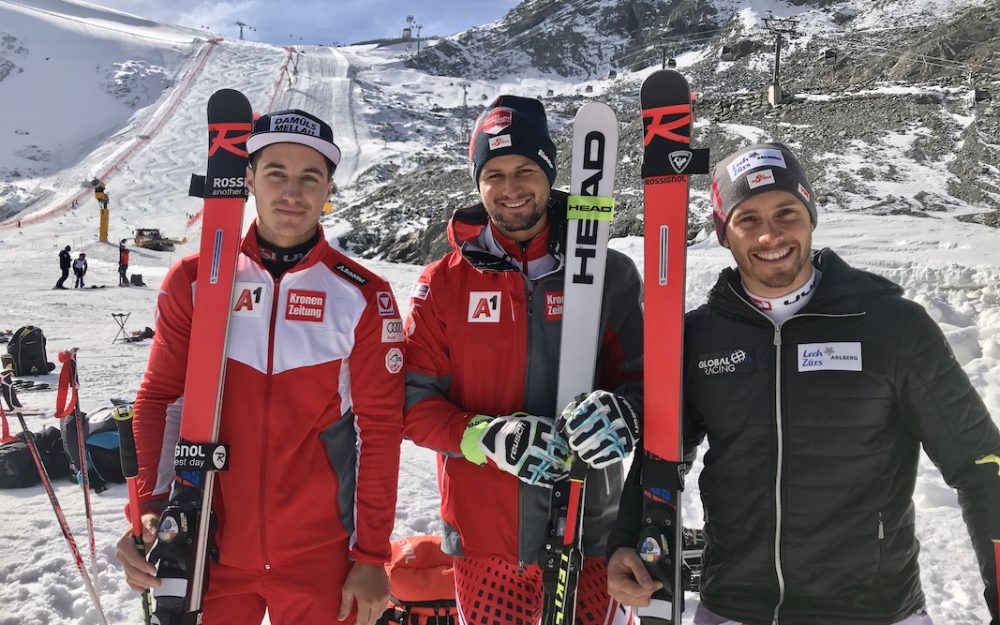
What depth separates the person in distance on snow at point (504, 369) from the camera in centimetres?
210

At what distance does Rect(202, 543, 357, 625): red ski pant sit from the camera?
2.01m

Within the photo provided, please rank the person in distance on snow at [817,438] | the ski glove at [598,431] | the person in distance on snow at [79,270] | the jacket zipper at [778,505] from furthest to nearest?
1. the person in distance on snow at [79,270]
2. the ski glove at [598,431]
3. the jacket zipper at [778,505]
4. the person in distance on snow at [817,438]

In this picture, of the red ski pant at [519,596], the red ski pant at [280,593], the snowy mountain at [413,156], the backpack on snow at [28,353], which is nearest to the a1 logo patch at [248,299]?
the red ski pant at [280,593]

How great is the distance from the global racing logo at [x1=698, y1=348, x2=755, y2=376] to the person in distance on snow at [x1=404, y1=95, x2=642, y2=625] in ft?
0.91

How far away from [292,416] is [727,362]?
4.67ft

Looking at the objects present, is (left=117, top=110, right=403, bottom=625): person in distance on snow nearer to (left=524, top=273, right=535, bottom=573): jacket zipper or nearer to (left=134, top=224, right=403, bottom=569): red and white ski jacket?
(left=134, top=224, right=403, bottom=569): red and white ski jacket

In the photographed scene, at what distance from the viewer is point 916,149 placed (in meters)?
19.0

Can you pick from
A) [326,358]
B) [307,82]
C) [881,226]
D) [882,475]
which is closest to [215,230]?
[326,358]

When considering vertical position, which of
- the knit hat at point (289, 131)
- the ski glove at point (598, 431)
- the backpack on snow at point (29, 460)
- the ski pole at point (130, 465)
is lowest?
the backpack on snow at point (29, 460)

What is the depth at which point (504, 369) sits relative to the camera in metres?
2.16

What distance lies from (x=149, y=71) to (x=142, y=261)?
2031 inches

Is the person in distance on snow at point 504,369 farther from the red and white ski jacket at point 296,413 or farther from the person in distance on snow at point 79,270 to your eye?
the person in distance on snow at point 79,270

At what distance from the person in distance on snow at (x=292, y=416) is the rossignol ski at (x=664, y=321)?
865 mm

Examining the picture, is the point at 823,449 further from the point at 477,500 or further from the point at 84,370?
the point at 84,370
